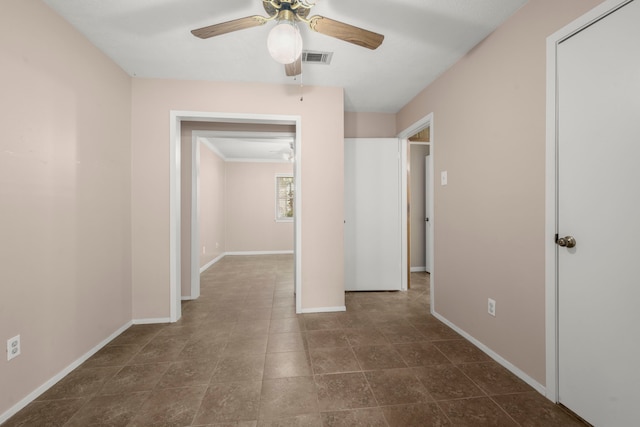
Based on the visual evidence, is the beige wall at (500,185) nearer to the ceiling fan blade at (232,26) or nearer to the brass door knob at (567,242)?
the brass door knob at (567,242)

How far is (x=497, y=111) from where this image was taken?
6.29ft

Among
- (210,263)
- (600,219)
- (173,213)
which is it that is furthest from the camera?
(210,263)

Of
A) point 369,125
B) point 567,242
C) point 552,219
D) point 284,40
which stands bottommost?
point 567,242

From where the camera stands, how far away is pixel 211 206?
5.63 meters

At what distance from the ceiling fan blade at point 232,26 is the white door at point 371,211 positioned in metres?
2.21

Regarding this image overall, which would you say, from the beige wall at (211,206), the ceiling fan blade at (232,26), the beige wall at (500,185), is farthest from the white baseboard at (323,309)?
the beige wall at (211,206)

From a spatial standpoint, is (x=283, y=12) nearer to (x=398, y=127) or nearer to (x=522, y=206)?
(x=522, y=206)

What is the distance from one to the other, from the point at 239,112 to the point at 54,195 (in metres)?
1.63

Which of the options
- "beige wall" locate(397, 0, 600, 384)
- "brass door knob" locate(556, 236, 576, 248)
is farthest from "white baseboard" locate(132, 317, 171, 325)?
"brass door knob" locate(556, 236, 576, 248)

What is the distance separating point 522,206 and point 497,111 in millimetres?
730

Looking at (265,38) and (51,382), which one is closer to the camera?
(51,382)

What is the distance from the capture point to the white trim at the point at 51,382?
1421 mm

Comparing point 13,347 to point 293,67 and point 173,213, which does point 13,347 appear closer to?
point 173,213

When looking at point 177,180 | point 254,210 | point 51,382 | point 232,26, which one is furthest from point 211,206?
point 232,26
